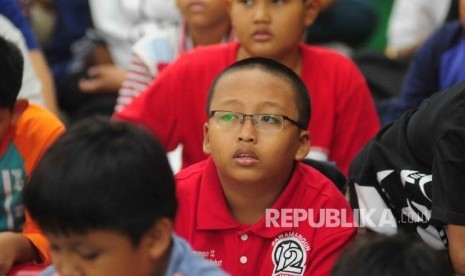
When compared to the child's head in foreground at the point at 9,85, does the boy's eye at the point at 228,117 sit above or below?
below

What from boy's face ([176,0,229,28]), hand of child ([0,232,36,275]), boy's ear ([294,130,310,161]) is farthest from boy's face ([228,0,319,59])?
hand of child ([0,232,36,275])

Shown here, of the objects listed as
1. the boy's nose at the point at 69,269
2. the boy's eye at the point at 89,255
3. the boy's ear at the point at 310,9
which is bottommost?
→ the boy's nose at the point at 69,269

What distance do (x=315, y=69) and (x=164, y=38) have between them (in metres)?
0.78

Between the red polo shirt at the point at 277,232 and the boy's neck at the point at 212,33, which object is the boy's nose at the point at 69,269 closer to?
the red polo shirt at the point at 277,232

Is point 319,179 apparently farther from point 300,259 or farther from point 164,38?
point 164,38

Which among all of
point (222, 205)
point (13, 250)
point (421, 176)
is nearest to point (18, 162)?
point (13, 250)

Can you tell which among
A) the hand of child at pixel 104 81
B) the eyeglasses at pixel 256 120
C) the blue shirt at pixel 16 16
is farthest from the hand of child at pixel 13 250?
the hand of child at pixel 104 81

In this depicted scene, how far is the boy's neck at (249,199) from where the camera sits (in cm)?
275

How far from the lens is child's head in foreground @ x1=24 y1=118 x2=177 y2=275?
6.82 ft

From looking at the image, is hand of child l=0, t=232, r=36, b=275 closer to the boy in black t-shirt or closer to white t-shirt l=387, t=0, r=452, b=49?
the boy in black t-shirt

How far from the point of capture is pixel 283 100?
2.78m

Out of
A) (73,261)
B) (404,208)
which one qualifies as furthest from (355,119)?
(73,261)

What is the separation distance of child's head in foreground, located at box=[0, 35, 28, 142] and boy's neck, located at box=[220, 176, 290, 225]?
23.0 inches

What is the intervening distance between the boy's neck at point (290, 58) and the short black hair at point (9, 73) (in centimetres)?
70
